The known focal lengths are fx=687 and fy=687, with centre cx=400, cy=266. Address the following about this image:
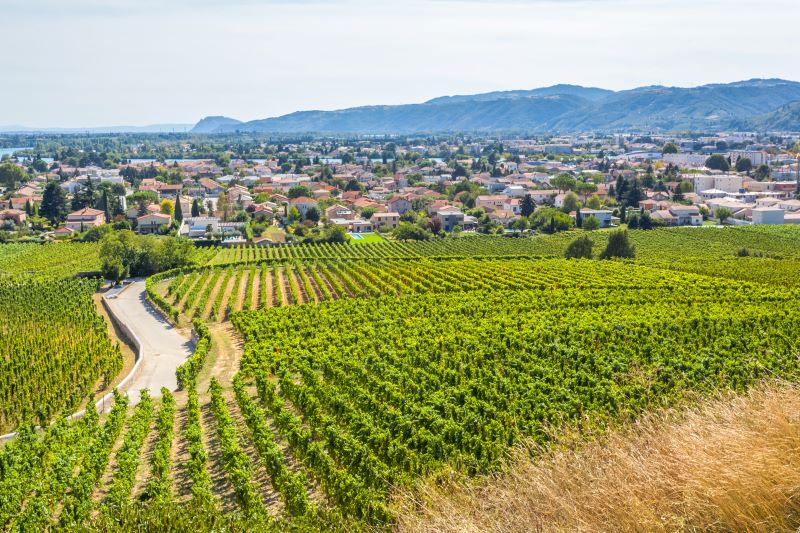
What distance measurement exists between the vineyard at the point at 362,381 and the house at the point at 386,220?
120 ft

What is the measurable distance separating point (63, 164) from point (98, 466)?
174649mm

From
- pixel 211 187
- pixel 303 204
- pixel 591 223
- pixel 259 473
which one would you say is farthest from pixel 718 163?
pixel 259 473

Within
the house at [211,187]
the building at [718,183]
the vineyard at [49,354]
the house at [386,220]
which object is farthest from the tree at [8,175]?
the building at [718,183]

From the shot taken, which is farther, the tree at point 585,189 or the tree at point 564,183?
the tree at point 564,183

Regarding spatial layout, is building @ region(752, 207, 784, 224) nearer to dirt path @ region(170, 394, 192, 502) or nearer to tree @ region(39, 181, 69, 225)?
dirt path @ region(170, 394, 192, 502)

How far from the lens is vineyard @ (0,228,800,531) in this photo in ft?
41.3

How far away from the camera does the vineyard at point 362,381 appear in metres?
12.6

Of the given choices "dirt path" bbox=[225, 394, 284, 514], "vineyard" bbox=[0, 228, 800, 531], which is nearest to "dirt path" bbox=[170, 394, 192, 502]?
"vineyard" bbox=[0, 228, 800, 531]

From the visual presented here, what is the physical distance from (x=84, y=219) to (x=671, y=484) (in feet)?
243

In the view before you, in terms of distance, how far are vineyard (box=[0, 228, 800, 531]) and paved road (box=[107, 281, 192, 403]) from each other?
0.95 metres

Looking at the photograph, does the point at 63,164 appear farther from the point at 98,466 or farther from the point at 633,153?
the point at 98,466

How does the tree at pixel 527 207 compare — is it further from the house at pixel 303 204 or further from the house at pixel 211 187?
the house at pixel 211 187

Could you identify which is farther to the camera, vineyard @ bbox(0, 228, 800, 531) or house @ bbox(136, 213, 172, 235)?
house @ bbox(136, 213, 172, 235)

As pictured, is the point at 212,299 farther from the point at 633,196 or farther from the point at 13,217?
the point at 633,196
